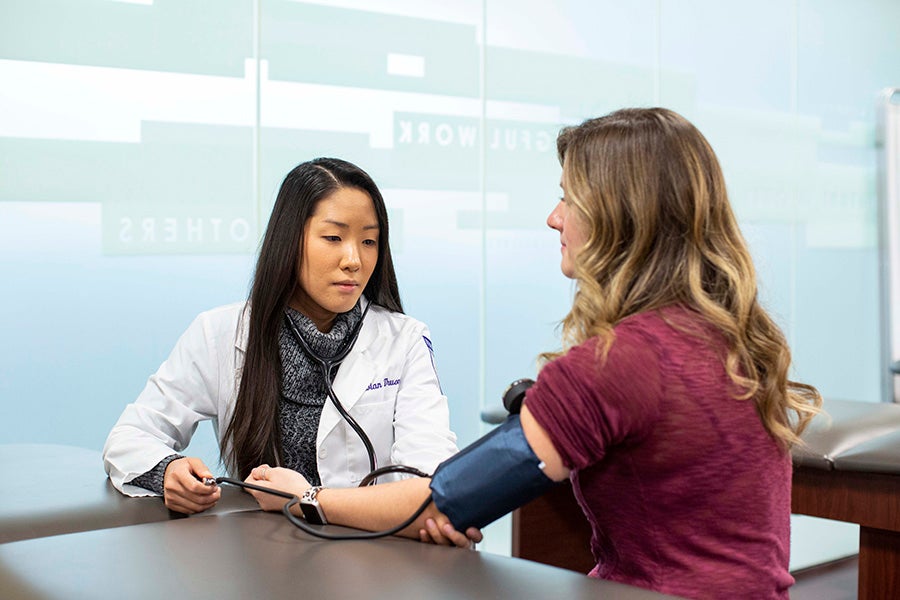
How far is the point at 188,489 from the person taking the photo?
4.83 feet

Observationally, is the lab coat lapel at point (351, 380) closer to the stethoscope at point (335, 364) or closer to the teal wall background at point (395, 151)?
the stethoscope at point (335, 364)

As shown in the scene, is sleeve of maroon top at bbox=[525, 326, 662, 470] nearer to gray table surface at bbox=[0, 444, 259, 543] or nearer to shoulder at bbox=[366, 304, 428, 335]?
gray table surface at bbox=[0, 444, 259, 543]

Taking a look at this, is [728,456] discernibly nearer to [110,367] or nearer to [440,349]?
[110,367]

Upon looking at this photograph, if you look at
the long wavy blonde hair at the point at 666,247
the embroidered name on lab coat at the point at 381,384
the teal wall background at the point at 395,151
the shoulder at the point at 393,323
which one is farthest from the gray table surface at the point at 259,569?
the teal wall background at the point at 395,151

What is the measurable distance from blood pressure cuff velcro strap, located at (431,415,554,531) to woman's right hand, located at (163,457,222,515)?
41 cm

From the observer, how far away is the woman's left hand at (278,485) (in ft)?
4.66

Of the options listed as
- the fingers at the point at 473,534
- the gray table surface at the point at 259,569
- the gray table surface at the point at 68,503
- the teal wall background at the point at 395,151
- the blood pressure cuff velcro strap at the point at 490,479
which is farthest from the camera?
the teal wall background at the point at 395,151

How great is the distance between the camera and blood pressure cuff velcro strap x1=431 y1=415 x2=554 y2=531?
1139 millimetres

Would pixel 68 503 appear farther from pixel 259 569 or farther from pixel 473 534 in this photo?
pixel 473 534

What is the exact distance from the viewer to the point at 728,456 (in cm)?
116

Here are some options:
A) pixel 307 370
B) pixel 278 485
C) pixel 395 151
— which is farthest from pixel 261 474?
pixel 395 151

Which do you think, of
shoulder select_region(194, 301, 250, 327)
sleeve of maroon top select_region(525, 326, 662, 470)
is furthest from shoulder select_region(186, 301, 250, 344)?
sleeve of maroon top select_region(525, 326, 662, 470)

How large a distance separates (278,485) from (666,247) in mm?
660

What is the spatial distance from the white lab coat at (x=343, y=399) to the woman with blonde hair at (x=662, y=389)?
56 centimetres
